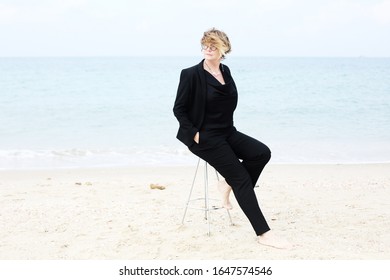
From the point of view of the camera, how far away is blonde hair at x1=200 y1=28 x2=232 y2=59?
12.2ft

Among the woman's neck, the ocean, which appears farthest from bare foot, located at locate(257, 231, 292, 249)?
the ocean

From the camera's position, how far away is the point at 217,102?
3.84m

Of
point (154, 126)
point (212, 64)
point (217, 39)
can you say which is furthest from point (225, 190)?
point (154, 126)

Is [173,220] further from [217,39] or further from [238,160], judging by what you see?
[217,39]

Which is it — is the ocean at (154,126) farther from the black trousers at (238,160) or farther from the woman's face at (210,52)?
the woman's face at (210,52)

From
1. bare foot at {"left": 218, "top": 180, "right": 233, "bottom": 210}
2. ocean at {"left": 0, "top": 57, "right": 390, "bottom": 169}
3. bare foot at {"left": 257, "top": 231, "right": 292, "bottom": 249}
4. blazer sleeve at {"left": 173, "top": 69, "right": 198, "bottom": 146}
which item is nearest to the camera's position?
bare foot at {"left": 257, "top": 231, "right": 292, "bottom": 249}

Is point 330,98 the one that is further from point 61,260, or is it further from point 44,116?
point 61,260

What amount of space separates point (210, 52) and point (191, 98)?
379mm

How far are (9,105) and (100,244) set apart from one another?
15.2 m

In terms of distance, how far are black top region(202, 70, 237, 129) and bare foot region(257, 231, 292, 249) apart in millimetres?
893

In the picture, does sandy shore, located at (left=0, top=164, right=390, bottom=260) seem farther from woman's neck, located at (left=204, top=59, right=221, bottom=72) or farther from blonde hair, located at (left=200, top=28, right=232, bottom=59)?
blonde hair, located at (left=200, top=28, right=232, bottom=59)

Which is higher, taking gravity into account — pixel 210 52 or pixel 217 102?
pixel 210 52

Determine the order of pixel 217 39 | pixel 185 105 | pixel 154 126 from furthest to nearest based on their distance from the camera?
pixel 154 126 < pixel 185 105 < pixel 217 39

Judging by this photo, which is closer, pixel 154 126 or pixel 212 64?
pixel 212 64
